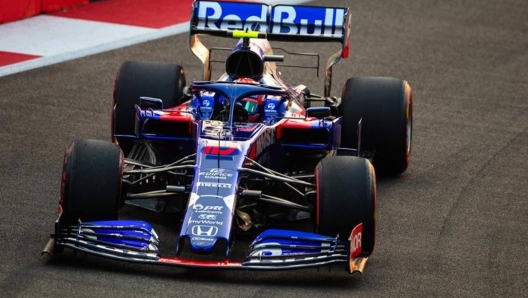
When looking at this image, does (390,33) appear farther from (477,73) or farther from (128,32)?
(128,32)

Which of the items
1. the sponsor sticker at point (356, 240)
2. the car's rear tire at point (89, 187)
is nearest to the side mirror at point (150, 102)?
the car's rear tire at point (89, 187)

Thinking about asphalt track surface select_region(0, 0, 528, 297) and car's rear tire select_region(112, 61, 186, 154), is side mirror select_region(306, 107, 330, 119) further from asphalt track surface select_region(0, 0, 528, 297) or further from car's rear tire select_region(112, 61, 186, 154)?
car's rear tire select_region(112, 61, 186, 154)

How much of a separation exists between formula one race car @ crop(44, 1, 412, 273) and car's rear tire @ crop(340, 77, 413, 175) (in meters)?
0.01

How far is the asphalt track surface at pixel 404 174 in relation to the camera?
Result: 27.1 ft

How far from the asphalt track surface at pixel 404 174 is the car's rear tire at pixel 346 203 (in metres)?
0.27

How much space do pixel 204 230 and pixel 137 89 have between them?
2.88 m

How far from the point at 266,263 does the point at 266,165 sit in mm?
1498

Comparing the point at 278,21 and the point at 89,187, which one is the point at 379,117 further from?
the point at 89,187

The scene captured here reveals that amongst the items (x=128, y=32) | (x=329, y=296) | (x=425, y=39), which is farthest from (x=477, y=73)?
(x=329, y=296)

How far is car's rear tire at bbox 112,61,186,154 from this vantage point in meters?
10.9

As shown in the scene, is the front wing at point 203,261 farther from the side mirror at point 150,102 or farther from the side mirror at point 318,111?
the side mirror at point 150,102

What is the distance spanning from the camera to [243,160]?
8.88 metres

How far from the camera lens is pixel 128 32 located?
1644 cm

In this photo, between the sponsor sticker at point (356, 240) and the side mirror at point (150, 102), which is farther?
the side mirror at point (150, 102)
